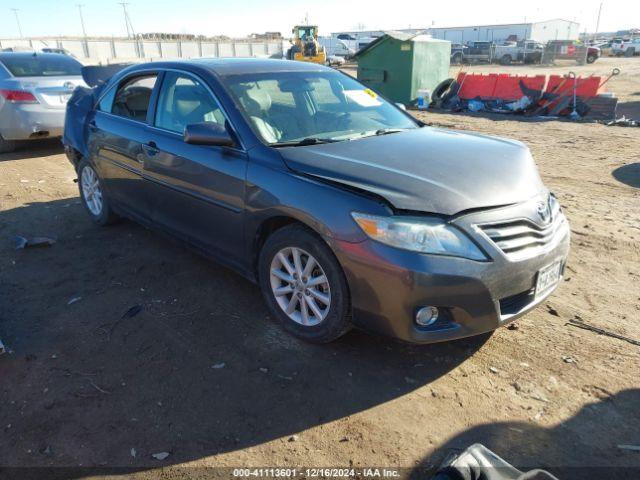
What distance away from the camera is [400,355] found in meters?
3.21

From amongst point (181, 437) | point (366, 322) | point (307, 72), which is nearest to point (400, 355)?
point (366, 322)

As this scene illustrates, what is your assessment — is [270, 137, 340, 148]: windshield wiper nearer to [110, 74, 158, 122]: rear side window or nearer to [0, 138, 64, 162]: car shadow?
[110, 74, 158, 122]: rear side window

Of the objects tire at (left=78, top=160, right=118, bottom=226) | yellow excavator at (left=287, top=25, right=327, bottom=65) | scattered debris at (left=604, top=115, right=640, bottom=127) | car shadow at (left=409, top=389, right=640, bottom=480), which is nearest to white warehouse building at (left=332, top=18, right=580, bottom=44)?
yellow excavator at (left=287, top=25, right=327, bottom=65)

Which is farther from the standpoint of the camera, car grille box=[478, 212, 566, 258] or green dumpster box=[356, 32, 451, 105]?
green dumpster box=[356, 32, 451, 105]

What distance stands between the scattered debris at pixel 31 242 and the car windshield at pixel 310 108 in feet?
8.96

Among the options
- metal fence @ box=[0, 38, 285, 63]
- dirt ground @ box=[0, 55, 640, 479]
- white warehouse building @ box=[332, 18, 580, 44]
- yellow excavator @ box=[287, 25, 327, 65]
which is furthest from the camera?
white warehouse building @ box=[332, 18, 580, 44]

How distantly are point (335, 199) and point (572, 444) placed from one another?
173 cm

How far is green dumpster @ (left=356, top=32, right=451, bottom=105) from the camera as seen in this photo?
1509cm

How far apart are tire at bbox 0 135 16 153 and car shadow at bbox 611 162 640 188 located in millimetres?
9975

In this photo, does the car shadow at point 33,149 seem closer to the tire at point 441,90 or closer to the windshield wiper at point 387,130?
the windshield wiper at point 387,130

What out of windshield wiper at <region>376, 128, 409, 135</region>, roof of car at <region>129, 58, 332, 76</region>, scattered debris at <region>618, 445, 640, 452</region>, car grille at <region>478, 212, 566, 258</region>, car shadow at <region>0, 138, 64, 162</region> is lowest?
car shadow at <region>0, 138, 64, 162</region>

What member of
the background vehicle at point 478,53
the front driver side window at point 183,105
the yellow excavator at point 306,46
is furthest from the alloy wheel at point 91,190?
the background vehicle at point 478,53

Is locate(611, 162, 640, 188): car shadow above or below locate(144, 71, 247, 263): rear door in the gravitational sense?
below

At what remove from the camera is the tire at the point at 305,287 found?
2973mm
